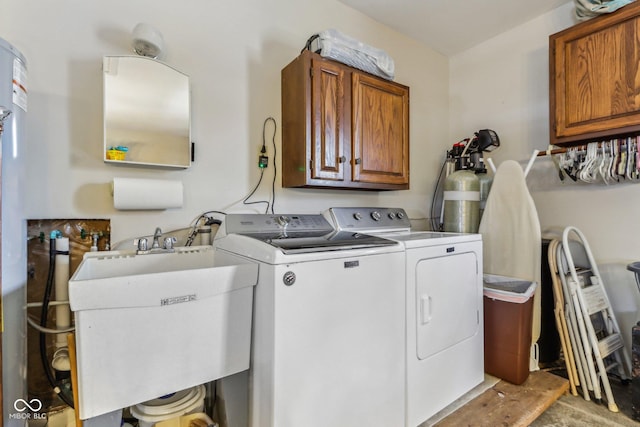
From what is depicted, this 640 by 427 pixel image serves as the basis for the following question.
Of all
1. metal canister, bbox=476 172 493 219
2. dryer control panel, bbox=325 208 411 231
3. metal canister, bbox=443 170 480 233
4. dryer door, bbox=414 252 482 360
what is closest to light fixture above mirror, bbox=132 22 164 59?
dryer control panel, bbox=325 208 411 231

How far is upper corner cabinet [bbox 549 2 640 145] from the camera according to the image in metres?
1.82

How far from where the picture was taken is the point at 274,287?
3.72 ft

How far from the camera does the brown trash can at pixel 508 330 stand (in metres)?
1.83

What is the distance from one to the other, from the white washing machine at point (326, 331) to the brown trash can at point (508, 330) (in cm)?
84

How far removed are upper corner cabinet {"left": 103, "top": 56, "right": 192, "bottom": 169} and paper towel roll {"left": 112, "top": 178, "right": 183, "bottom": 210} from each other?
0.10 m

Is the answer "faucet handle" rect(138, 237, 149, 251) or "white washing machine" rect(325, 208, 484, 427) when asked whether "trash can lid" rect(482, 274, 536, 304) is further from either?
"faucet handle" rect(138, 237, 149, 251)

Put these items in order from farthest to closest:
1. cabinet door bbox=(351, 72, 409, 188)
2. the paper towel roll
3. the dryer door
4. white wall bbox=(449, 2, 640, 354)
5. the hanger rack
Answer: white wall bbox=(449, 2, 640, 354)
cabinet door bbox=(351, 72, 409, 188)
the hanger rack
the dryer door
the paper towel roll

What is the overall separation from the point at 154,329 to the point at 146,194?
75 cm

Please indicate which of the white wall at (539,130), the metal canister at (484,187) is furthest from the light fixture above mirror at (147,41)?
the white wall at (539,130)

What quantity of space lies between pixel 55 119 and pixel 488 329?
8.76 feet

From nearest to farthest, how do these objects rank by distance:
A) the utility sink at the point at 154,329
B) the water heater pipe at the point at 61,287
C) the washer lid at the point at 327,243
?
1. the utility sink at the point at 154,329
2. the washer lid at the point at 327,243
3. the water heater pipe at the point at 61,287

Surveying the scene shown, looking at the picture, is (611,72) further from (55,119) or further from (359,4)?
(55,119)

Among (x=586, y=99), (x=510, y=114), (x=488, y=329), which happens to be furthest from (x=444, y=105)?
(x=488, y=329)

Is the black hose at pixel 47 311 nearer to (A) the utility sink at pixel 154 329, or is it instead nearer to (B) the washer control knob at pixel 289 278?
(A) the utility sink at pixel 154 329
